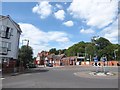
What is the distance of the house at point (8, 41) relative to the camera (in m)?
47.0

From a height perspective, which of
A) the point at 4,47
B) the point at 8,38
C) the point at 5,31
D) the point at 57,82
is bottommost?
the point at 57,82

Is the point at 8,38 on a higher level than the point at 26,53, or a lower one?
higher

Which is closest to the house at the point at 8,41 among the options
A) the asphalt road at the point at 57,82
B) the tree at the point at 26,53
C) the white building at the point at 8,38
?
the white building at the point at 8,38

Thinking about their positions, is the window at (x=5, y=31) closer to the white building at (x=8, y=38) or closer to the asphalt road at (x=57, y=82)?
the white building at (x=8, y=38)

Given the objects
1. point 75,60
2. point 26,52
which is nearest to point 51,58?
point 75,60

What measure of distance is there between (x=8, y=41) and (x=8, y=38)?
0.60 metres

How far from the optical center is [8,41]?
49094 millimetres

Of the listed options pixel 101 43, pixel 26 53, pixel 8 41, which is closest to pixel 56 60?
pixel 101 43

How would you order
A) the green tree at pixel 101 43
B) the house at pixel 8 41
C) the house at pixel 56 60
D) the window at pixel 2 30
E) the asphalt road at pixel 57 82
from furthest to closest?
the green tree at pixel 101 43
the house at pixel 56 60
the window at pixel 2 30
the house at pixel 8 41
the asphalt road at pixel 57 82

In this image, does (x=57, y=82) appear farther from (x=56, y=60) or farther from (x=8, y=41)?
(x=56, y=60)

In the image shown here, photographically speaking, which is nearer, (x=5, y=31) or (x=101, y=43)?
(x=5, y=31)

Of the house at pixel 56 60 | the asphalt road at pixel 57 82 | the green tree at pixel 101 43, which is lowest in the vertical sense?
the asphalt road at pixel 57 82

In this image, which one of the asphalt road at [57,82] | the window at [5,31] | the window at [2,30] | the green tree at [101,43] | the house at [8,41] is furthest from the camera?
the green tree at [101,43]

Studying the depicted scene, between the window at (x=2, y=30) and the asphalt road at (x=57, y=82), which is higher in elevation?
the window at (x=2, y=30)
